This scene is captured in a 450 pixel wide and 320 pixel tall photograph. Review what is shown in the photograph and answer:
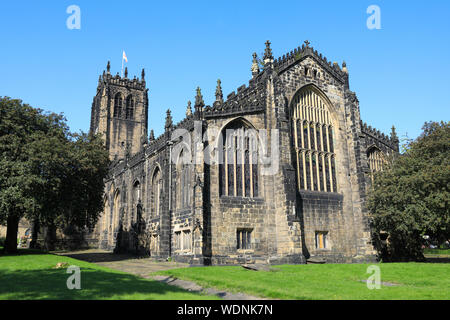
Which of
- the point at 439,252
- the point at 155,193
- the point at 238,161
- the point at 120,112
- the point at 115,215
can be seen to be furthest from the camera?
the point at 120,112

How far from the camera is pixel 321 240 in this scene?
97.1 ft

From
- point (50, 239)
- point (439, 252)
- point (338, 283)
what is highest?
point (50, 239)

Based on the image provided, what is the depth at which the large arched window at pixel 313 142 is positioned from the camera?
30.8 metres

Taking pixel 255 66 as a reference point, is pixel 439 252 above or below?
below

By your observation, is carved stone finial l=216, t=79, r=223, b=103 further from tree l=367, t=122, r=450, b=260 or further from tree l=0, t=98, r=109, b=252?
tree l=367, t=122, r=450, b=260

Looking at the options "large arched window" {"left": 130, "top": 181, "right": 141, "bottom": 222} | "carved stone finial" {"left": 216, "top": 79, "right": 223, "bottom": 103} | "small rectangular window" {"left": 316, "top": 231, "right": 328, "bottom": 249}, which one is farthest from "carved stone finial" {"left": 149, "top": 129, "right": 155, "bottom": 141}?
"small rectangular window" {"left": 316, "top": 231, "right": 328, "bottom": 249}

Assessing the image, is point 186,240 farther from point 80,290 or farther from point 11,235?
point 80,290

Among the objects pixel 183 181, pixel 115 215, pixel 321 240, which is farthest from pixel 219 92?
pixel 115 215

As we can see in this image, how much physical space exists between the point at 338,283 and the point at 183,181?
17111 mm

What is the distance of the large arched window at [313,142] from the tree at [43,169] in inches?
646

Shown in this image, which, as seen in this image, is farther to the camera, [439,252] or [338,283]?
[439,252]

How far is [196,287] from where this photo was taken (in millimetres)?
14852

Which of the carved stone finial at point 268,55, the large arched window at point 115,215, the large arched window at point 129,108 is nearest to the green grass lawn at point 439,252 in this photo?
the carved stone finial at point 268,55

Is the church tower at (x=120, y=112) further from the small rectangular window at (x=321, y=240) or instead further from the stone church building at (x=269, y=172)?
the small rectangular window at (x=321, y=240)
